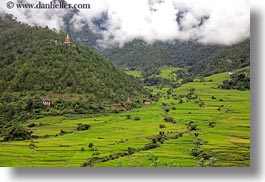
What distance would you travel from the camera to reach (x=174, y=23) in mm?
7199

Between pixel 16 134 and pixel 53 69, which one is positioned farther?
pixel 53 69

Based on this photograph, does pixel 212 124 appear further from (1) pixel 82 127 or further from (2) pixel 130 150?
(1) pixel 82 127

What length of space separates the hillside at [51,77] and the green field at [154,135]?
256mm

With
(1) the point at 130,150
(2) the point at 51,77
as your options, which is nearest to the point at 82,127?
(1) the point at 130,150

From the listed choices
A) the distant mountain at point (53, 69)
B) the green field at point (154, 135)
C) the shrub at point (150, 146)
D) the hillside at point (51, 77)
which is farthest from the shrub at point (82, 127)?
the shrub at point (150, 146)

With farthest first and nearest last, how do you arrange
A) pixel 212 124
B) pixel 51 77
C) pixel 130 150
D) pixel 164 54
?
pixel 164 54
pixel 51 77
pixel 212 124
pixel 130 150

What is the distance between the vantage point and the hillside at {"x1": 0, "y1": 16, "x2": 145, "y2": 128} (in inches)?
282

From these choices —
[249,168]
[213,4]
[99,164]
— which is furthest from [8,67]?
[249,168]

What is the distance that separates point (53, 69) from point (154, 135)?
1.80 meters

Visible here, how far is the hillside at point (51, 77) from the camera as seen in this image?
23.5 feet

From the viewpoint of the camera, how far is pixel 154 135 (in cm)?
705

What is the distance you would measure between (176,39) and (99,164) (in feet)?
7.13

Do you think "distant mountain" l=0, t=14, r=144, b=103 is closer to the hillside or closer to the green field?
the hillside

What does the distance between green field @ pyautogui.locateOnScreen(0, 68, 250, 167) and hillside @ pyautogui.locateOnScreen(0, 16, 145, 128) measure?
256 mm
